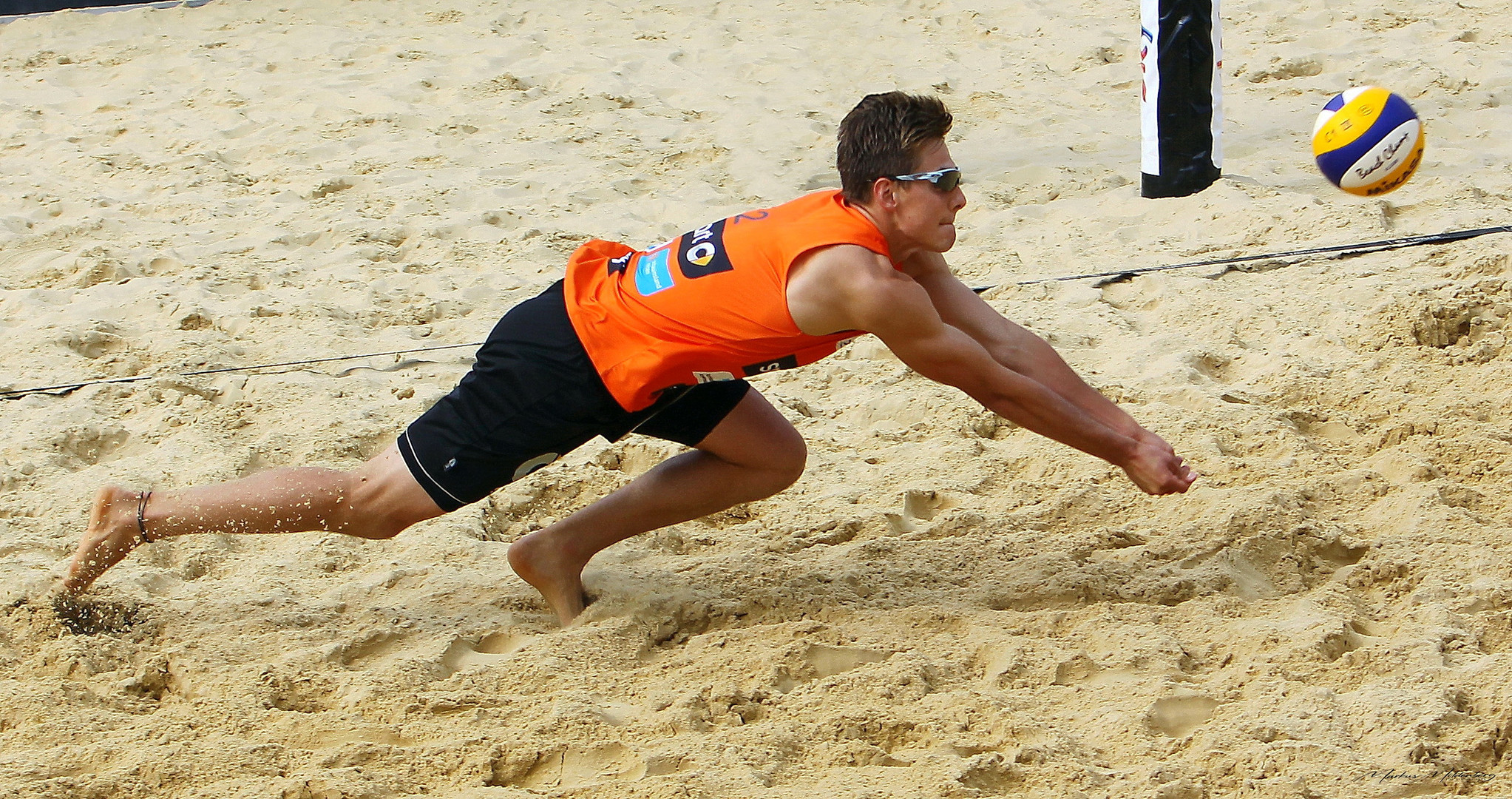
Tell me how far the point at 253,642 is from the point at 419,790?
2.48 ft

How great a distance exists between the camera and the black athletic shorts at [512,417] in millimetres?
2943

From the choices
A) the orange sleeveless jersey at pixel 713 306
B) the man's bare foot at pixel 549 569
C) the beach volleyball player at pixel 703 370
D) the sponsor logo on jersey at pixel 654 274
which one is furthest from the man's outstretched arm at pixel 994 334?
the man's bare foot at pixel 549 569

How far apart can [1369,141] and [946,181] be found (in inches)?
70.0

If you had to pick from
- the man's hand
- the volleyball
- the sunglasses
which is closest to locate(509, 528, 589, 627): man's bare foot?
the sunglasses


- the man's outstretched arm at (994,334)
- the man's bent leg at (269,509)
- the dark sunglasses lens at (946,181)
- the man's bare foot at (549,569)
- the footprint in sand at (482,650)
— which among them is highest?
the dark sunglasses lens at (946,181)

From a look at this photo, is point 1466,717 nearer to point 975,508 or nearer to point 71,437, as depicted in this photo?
point 975,508

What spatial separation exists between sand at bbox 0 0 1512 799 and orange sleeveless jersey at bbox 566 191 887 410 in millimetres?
608

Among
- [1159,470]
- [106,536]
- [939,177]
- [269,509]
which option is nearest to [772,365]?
[939,177]

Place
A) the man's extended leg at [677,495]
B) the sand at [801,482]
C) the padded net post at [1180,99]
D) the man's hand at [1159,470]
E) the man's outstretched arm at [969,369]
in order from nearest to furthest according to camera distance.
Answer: the sand at [801,482] → the man's outstretched arm at [969,369] → the man's hand at [1159,470] → the man's extended leg at [677,495] → the padded net post at [1180,99]

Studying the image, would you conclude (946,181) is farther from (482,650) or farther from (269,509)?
(269,509)

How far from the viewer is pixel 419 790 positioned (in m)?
2.51

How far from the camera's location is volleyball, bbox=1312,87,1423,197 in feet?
12.7

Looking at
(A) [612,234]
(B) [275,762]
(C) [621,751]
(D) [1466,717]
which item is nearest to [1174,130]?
(A) [612,234]

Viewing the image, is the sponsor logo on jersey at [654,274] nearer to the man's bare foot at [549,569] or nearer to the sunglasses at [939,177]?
the sunglasses at [939,177]
